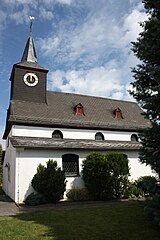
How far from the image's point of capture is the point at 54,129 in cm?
1725

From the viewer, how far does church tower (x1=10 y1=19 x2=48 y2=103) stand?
751 inches

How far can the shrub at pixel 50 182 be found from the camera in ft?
43.0

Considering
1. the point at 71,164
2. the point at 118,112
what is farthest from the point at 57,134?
the point at 118,112

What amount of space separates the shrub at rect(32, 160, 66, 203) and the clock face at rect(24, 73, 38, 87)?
8.52 metres

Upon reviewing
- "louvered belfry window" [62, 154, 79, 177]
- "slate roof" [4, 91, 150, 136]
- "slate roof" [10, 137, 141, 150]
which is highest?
"slate roof" [4, 91, 150, 136]

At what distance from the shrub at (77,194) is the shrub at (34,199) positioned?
1.90 m

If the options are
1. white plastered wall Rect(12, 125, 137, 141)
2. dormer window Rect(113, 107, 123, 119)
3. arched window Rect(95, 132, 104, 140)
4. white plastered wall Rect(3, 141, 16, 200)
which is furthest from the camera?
dormer window Rect(113, 107, 123, 119)

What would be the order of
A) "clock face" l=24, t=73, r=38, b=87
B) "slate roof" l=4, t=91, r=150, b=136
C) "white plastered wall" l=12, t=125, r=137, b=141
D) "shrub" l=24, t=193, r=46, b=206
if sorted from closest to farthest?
"shrub" l=24, t=193, r=46, b=206, "white plastered wall" l=12, t=125, r=137, b=141, "slate roof" l=4, t=91, r=150, b=136, "clock face" l=24, t=73, r=38, b=87

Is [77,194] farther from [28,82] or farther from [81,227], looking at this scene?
[28,82]

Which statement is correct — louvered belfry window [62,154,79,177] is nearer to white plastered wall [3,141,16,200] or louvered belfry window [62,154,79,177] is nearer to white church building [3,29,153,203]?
white church building [3,29,153,203]

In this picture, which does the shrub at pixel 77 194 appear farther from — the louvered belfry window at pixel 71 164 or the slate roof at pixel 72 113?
the slate roof at pixel 72 113

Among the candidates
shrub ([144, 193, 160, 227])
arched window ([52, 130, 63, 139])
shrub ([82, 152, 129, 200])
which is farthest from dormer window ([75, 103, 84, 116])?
shrub ([144, 193, 160, 227])

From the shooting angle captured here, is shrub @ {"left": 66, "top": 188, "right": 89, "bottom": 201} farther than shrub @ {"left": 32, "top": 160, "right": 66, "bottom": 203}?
Yes

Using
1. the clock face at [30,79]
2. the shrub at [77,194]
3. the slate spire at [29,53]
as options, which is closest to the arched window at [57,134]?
the shrub at [77,194]
